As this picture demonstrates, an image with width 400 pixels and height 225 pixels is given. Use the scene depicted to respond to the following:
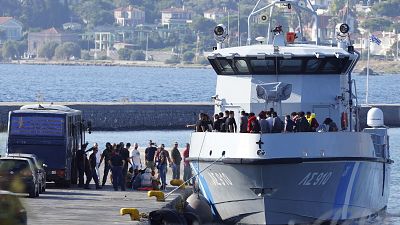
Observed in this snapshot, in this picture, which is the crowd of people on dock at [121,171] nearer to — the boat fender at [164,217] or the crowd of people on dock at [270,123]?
the crowd of people on dock at [270,123]

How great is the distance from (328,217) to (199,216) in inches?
110

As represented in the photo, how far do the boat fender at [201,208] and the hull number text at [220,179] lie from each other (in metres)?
0.78

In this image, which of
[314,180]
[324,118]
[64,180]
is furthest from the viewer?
[64,180]

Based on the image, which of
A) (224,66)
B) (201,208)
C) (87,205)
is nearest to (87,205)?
(87,205)

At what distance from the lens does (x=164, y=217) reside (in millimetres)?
30828

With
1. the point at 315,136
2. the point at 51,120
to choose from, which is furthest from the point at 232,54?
the point at 51,120

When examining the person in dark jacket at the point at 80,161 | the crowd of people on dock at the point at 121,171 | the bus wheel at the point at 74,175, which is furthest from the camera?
the bus wheel at the point at 74,175

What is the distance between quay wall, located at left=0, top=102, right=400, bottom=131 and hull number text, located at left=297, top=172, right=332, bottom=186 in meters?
49.6

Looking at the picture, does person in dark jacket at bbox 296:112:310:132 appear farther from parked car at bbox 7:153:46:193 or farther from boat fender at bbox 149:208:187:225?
parked car at bbox 7:153:46:193

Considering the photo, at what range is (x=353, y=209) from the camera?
33.2 m

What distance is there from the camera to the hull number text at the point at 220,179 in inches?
1252

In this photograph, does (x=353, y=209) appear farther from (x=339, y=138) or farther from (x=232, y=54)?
(x=232, y=54)

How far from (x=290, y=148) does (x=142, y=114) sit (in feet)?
180

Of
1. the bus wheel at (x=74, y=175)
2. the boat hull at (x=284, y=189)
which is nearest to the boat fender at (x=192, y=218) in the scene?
the boat hull at (x=284, y=189)
